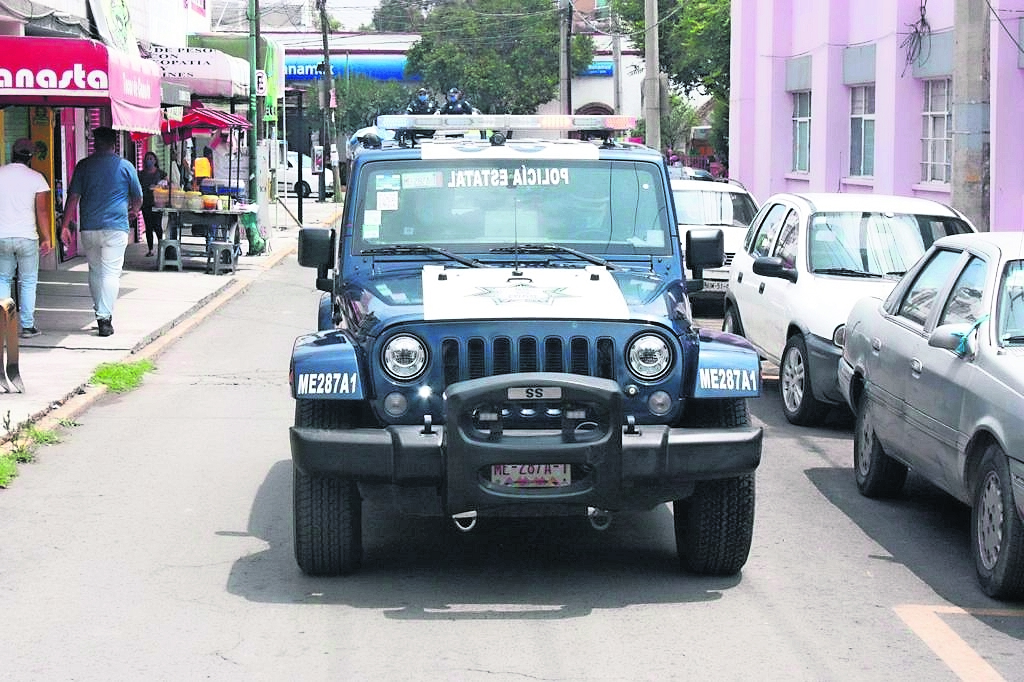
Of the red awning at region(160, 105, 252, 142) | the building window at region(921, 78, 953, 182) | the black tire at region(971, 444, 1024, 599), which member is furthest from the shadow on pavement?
the red awning at region(160, 105, 252, 142)

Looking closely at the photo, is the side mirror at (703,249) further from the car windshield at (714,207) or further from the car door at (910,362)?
the car windshield at (714,207)

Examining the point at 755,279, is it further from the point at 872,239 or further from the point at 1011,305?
the point at 1011,305

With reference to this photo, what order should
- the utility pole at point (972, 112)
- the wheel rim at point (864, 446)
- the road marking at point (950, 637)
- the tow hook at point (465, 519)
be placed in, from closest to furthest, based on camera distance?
the road marking at point (950, 637), the tow hook at point (465, 519), the wheel rim at point (864, 446), the utility pole at point (972, 112)

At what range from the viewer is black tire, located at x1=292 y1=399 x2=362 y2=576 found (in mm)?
6852

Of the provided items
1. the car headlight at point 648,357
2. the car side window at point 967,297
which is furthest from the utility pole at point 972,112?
the car headlight at point 648,357

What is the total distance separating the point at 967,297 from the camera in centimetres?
792

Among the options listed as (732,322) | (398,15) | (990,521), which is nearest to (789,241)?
(732,322)

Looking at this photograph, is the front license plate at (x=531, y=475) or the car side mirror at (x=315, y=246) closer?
the front license plate at (x=531, y=475)

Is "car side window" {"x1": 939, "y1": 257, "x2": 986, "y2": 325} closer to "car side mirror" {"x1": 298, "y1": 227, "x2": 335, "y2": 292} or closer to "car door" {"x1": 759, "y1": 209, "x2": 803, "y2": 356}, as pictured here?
"car side mirror" {"x1": 298, "y1": 227, "x2": 335, "y2": 292}

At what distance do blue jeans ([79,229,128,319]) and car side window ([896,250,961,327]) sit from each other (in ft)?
29.3

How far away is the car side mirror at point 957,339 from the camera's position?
24.2ft

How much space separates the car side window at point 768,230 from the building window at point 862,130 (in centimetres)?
1453

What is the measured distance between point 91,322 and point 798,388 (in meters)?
8.43

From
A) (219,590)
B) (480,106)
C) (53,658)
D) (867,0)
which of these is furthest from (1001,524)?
(480,106)
